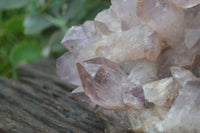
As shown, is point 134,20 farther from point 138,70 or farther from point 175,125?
point 175,125

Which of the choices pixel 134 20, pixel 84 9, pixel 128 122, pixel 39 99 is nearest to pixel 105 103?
pixel 128 122

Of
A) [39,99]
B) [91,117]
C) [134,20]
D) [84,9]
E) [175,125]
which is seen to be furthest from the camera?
[84,9]

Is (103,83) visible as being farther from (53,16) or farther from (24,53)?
(24,53)

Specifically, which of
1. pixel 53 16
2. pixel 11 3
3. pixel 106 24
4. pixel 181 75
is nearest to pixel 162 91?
pixel 181 75

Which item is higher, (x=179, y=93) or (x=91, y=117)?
(x=179, y=93)

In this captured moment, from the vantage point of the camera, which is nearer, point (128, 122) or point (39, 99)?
point (128, 122)
